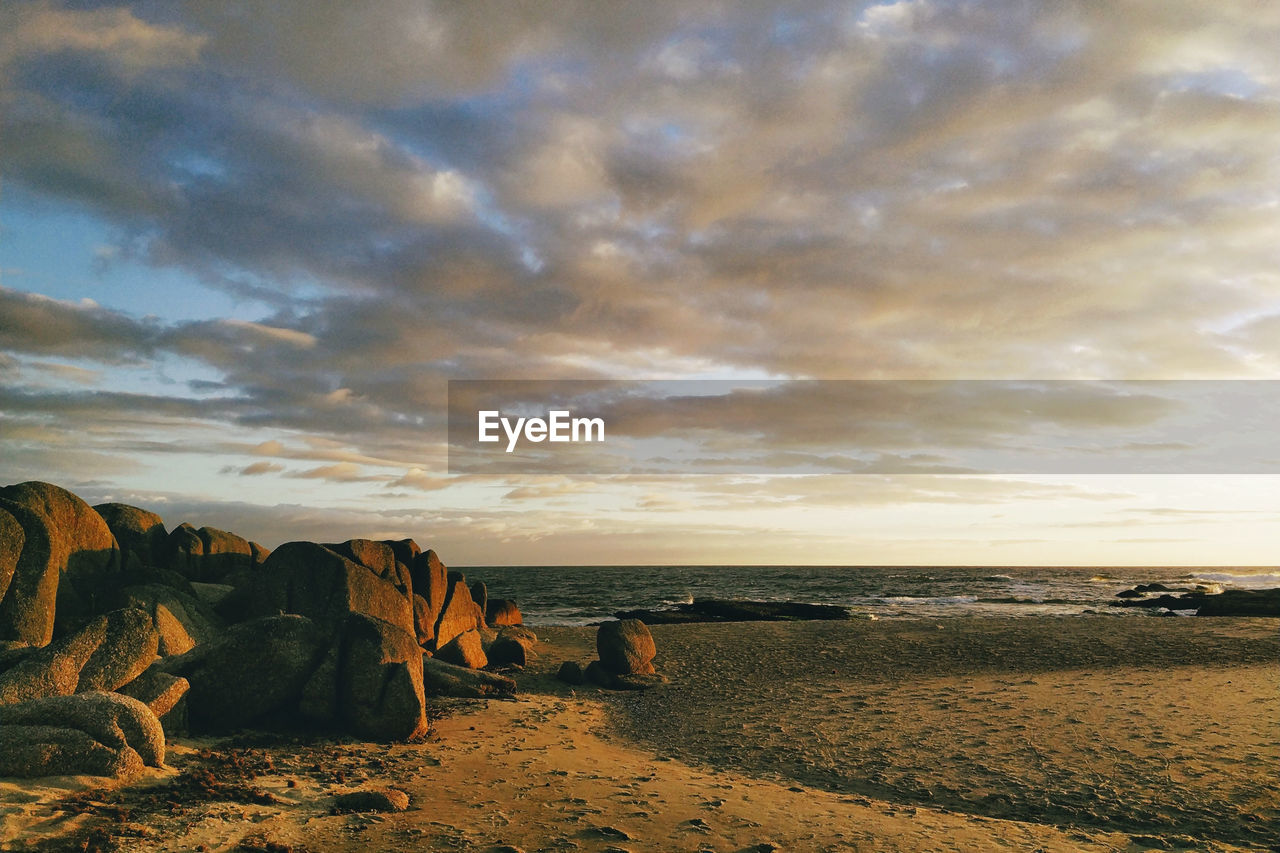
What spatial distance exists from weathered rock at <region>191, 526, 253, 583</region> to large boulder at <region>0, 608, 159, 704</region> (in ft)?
36.9

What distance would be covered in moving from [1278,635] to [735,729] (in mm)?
26234

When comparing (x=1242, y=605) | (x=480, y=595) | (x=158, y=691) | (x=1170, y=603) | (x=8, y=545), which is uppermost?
(x=8, y=545)

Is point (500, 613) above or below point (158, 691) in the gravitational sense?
below

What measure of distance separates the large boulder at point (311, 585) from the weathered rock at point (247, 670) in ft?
14.9

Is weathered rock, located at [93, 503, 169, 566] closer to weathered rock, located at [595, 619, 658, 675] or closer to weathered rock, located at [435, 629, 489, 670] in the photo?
weathered rock, located at [435, 629, 489, 670]

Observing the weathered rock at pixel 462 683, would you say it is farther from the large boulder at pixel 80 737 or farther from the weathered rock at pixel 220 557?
the weathered rock at pixel 220 557

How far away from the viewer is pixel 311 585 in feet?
58.3

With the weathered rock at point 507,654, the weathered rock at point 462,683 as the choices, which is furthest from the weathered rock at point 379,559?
the weathered rock at point 462,683

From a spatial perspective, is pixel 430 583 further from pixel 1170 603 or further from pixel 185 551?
pixel 1170 603

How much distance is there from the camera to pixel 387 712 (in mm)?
12367

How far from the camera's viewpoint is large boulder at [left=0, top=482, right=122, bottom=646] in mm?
14117

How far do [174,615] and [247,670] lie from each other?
4.58 meters

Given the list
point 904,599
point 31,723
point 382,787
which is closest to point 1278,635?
point 904,599

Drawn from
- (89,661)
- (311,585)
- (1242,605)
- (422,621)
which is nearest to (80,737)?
(89,661)
